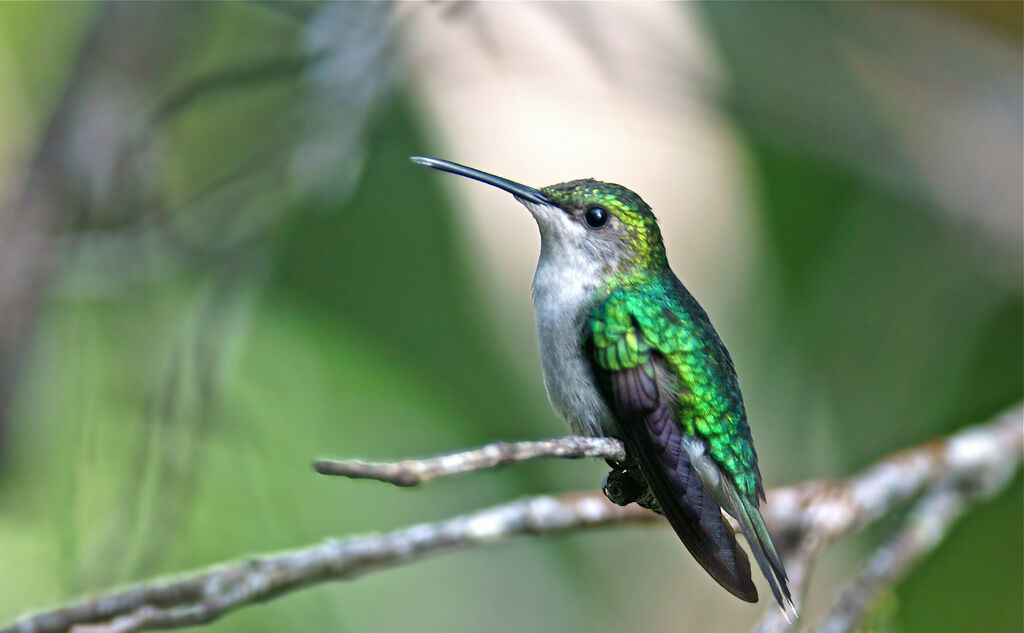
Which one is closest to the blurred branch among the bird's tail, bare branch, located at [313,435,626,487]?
bare branch, located at [313,435,626,487]

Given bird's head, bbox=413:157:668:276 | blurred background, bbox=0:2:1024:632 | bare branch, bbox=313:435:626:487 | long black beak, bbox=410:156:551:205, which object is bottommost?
blurred background, bbox=0:2:1024:632

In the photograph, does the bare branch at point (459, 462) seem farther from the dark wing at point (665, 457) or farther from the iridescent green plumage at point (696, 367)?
the iridescent green plumage at point (696, 367)

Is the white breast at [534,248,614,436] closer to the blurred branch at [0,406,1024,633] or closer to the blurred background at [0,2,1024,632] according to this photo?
the blurred branch at [0,406,1024,633]

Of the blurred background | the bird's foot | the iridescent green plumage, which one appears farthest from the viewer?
the blurred background

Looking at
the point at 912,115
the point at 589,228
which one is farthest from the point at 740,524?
the point at 912,115

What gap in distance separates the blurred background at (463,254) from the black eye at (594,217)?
1324mm

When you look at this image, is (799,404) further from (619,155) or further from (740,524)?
(740,524)

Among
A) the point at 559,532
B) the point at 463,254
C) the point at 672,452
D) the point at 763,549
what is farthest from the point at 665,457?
the point at 463,254

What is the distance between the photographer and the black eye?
1.21 m

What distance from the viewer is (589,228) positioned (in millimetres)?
1247

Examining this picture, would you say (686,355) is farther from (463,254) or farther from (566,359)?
(463,254)

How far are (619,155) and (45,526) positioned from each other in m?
2.38

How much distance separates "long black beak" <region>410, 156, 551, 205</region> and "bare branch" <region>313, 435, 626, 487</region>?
0.27m

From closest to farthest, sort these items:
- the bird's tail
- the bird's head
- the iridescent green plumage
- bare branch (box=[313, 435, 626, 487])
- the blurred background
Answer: bare branch (box=[313, 435, 626, 487]), the bird's tail, the iridescent green plumage, the bird's head, the blurred background
